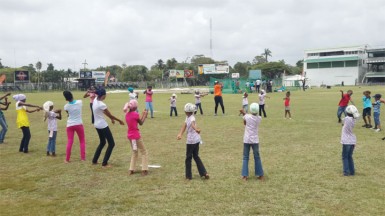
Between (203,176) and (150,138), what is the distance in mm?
6121

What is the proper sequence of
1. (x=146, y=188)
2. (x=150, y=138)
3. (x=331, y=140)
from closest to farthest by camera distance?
1. (x=146, y=188)
2. (x=331, y=140)
3. (x=150, y=138)

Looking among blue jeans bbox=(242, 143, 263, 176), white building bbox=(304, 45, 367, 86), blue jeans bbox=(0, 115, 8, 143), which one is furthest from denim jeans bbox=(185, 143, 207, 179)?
white building bbox=(304, 45, 367, 86)

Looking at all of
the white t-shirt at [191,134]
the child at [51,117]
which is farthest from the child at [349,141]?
the child at [51,117]

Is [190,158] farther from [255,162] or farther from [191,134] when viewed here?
[255,162]

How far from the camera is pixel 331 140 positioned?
12.5m

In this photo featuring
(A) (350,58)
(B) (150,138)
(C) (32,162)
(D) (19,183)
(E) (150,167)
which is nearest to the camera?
(D) (19,183)

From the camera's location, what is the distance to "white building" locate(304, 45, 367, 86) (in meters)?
111

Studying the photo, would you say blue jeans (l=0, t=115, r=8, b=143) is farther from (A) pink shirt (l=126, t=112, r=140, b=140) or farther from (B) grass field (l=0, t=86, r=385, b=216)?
(A) pink shirt (l=126, t=112, r=140, b=140)

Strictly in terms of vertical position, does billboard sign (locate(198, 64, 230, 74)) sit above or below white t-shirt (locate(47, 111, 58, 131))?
above

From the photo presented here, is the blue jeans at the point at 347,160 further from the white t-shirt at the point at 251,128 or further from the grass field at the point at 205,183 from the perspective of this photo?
the white t-shirt at the point at 251,128

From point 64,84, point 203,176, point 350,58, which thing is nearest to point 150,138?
point 203,176

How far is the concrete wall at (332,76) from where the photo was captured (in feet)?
364

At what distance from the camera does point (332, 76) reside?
115000 mm

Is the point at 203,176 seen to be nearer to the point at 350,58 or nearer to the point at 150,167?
the point at 150,167
